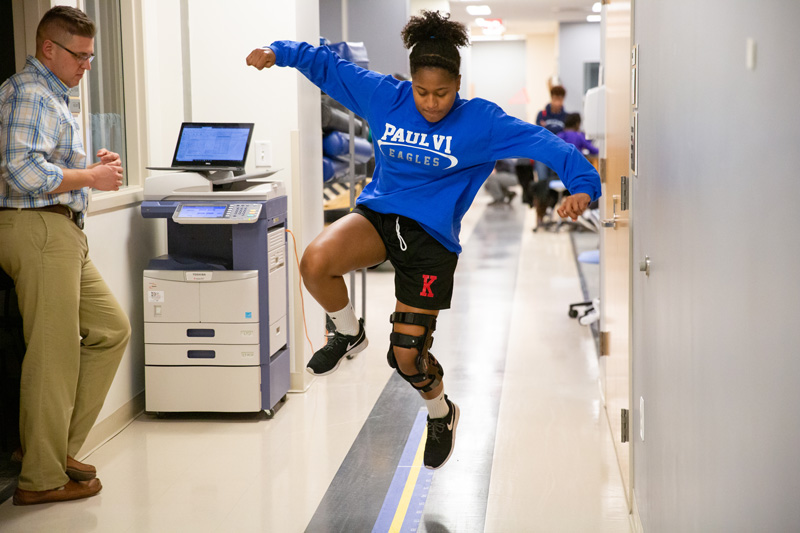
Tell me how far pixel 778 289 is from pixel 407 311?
6.83 feet

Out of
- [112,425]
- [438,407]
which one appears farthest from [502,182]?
[438,407]

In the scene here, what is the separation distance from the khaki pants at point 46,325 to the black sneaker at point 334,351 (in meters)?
0.93

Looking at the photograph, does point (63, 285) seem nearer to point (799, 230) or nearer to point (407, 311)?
point (407, 311)

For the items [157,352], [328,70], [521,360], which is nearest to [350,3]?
[521,360]

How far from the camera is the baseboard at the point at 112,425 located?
3908 millimetres

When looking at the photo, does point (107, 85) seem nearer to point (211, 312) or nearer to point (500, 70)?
point (211, 312)

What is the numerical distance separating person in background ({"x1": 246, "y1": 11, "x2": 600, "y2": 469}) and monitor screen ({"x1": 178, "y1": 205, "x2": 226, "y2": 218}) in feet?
3.73

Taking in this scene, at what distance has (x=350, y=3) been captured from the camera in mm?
9695

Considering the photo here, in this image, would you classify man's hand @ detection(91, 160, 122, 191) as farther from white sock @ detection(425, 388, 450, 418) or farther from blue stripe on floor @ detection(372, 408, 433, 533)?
blue stripe on floor @ detection(372, 408, 433, 533)

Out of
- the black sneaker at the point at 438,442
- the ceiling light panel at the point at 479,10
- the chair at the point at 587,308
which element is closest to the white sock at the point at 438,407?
the black sneaker at the point at 438,442

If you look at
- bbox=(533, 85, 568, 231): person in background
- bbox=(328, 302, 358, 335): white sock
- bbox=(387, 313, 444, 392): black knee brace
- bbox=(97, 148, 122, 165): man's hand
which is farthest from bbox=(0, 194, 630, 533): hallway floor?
bbox=(533, 85, 568, 231): person in background

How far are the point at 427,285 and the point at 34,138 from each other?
1481mm

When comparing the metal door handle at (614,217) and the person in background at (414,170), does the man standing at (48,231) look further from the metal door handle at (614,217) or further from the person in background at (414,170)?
the metal door handle at (614,217)

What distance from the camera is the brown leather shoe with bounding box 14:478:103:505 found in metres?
3.31
